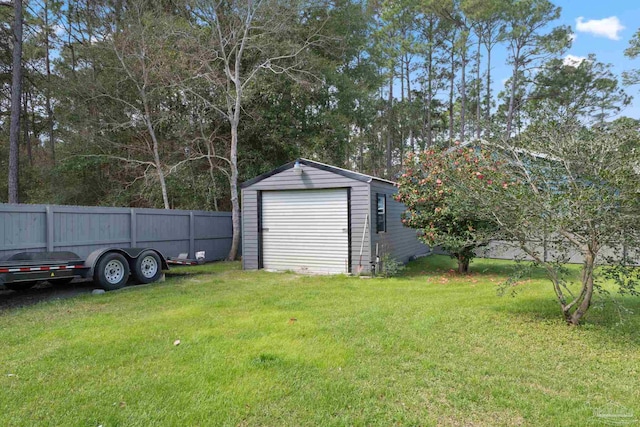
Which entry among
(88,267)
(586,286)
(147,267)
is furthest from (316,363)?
(147,267)

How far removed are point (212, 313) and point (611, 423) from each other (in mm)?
4205

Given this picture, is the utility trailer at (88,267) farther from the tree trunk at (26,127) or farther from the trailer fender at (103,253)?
the tree trunk at (26,127)

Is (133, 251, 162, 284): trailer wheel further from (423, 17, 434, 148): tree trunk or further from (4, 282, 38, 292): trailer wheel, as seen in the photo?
(423, 17, 434, 148): tree trunk

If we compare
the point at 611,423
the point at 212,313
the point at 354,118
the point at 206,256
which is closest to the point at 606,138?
the point at 611,423

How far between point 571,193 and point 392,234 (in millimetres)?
6213

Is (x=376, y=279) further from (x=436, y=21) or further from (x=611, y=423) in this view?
(x=436, y=21)

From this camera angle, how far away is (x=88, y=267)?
6660 mm

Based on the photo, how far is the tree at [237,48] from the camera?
40.7 ft

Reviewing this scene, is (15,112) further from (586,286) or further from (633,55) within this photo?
(633,55)

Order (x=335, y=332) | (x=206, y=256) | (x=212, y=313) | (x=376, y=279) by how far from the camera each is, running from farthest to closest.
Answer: (x=206, y=256) < (x=376, y=279) < (x=212, y=313) < (x=335, y=332)

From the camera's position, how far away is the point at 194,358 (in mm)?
3482

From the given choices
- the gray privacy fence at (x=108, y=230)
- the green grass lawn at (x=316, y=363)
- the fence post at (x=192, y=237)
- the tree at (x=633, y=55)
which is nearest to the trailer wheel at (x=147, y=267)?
the green grass lawn at (x=316, y=363)

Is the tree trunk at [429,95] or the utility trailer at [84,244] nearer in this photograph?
the utility trailer at [84,244]

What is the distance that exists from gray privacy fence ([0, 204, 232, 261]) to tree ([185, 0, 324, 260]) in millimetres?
899
